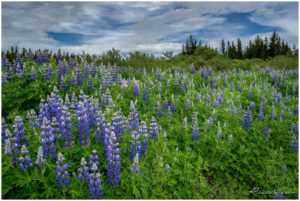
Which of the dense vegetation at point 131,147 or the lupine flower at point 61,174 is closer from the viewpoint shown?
the lupine flower at point 61,174

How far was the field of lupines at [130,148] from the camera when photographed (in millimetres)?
2850

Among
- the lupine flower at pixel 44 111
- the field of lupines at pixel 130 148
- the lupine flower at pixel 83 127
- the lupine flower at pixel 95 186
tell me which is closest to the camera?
the lupine flower at pixel 95 186

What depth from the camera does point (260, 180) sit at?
412 centimetres

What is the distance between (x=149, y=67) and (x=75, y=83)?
21.2ft

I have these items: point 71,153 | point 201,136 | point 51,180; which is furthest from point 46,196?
point 201,136

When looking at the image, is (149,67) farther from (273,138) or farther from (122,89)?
(273,138)

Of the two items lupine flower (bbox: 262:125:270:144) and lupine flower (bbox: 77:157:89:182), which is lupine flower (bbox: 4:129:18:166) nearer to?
lupine flower (bbox: 77:157:89:182)

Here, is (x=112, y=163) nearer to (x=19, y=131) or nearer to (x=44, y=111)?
(x=19, y=131)

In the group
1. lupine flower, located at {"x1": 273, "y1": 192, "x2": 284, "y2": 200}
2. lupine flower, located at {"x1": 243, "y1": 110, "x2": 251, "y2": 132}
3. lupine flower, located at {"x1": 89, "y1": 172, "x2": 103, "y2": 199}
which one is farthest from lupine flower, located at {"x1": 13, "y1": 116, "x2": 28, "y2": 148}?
lupine flower, located at {"x1": 243, "y1": 110, "x2": 251, "y2": 132}

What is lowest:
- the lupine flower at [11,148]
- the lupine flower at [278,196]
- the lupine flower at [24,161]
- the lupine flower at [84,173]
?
the lupine flower at [278,196]

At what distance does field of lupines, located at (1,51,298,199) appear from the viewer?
285 centimetres

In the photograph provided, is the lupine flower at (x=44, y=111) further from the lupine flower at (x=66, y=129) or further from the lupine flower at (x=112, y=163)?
the lupine flower at (x=112, y=163)

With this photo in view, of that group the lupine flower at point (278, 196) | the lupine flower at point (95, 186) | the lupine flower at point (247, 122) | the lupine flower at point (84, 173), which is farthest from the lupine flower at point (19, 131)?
the lupine flower at point (247, 122)

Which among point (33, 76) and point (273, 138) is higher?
point (33, 76)
